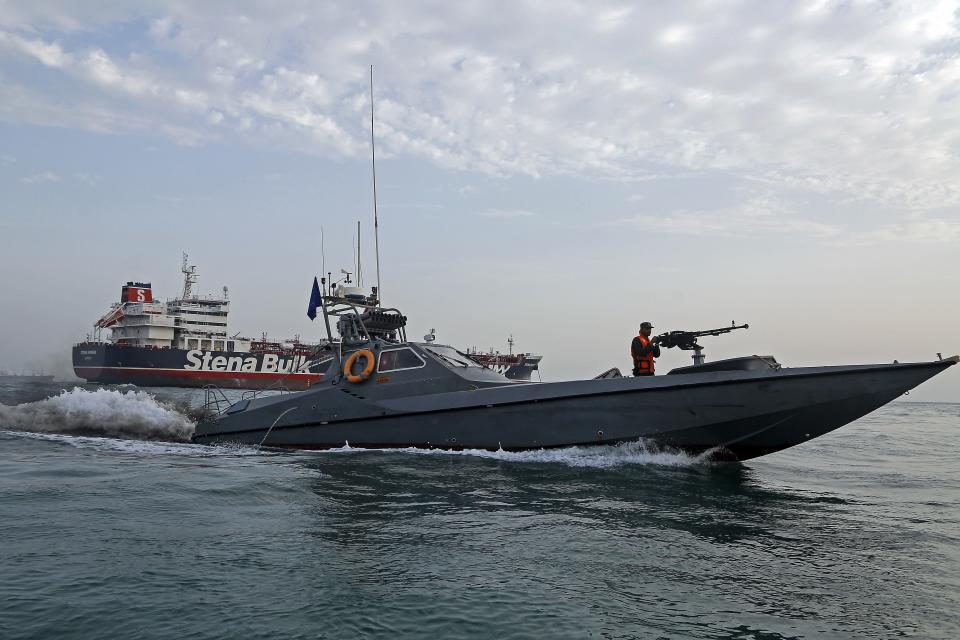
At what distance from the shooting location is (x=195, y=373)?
197 feet

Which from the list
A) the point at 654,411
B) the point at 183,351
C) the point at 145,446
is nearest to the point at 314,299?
the point at 145,446

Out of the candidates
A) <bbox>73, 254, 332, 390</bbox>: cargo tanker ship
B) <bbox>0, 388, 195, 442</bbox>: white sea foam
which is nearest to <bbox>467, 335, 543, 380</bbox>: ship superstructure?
<bbox>73, 254, 332, 390</bbox>: cargo tanker ship

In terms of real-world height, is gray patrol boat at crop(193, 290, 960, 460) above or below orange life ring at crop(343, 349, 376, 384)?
below

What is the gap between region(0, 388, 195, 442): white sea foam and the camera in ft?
50.7

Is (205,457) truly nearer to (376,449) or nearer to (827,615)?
(376,449)

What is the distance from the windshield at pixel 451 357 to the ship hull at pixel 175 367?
4837 centimetres

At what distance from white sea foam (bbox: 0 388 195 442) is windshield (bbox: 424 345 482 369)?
663 centimetres

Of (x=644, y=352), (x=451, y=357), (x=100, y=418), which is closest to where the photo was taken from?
(x=644, y=352)

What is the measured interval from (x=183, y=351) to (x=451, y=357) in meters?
53.9

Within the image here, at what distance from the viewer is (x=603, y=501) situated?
768cm

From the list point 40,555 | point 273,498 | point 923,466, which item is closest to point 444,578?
point 40,555

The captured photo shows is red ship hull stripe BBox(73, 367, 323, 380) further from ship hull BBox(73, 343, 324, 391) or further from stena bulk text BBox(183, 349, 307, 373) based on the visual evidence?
stena bulk text BBox(183, 349, 307, 373)

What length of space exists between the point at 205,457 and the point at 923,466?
13.0 meters

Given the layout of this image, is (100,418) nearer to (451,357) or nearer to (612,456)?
(451,357)
